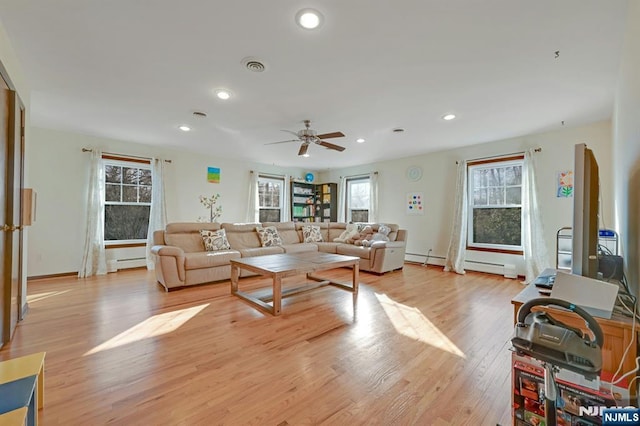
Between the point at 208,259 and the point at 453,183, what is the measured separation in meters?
4.78

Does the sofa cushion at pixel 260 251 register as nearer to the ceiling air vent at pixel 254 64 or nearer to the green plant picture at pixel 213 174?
the green plant picture at pixel 213 174

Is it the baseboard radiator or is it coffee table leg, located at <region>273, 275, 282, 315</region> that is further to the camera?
the baseboard radiator

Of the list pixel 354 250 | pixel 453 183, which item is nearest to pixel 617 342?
pixel 354 250

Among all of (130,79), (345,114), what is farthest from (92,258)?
(345,114)

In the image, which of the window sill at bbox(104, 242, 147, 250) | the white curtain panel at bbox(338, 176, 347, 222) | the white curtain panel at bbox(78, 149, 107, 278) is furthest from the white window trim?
the white curtain panel at bbox(78, 149, 107, 278)

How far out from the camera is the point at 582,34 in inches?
79.0

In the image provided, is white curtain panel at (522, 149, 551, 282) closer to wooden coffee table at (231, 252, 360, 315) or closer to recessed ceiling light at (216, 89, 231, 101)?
wooden coffee table at (231, 252, 360, 315)

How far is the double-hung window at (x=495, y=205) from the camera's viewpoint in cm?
485

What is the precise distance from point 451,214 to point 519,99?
9.06 ft

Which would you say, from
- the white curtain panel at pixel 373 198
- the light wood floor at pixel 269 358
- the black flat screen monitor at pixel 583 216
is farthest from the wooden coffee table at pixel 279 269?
the white curtain panel at pixel 373 198

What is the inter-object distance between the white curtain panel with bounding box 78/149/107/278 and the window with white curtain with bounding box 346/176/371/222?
17.8 ft

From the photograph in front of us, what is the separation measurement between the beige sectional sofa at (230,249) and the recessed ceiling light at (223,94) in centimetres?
222

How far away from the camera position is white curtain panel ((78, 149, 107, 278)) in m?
4.68

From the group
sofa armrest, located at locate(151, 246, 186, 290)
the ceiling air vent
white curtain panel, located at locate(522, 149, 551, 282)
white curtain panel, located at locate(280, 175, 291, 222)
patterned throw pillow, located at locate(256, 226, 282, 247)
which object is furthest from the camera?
white curtain panel, located at locate(280, 175, 291, 222)
